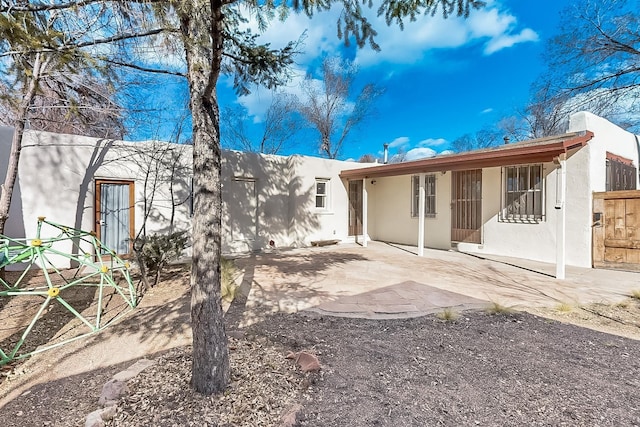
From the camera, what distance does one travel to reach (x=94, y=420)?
202 centimetres

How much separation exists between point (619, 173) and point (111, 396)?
37.6 feet

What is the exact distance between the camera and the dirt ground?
2162 mm

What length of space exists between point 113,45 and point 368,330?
185 inches

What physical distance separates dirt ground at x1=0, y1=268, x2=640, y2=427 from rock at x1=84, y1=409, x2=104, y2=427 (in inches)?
3.4

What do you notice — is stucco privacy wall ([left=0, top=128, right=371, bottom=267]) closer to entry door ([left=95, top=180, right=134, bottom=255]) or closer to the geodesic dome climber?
entry door ([left=95, top=180, right=134, bottom=255])

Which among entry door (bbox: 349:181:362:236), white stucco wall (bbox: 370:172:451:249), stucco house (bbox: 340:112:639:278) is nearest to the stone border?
stucco house (bbox: 340:112:639:278)

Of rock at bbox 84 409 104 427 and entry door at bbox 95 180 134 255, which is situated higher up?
entry door at bbox 95 180 134 255

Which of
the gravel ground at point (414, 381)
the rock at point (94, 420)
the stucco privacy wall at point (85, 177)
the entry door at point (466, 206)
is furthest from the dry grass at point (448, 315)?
the stucco privacy wall at point (85, 177)

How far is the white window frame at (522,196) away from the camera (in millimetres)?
8023

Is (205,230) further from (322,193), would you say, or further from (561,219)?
(322,193)

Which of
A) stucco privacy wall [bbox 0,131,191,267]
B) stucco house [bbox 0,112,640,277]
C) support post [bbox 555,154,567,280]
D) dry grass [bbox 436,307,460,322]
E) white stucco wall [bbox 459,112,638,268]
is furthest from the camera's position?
white stucco wall [bbox 459,112,638,268]

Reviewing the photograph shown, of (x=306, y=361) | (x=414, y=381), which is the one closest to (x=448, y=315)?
(x=414, y=381)

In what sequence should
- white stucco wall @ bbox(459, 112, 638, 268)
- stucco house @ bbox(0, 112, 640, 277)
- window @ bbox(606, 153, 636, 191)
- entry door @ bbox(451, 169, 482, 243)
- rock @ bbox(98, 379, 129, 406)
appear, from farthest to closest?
entry door @ bbox(451, 169, 482, 243) → window @ bbox(606, 153, 636, 191) → white stucco wall @ bbox(459, 112, 638, 268) → stucco house @ bbox(0, 112, 640, 277) → rock @ bbox(98, 379, 129, 406)

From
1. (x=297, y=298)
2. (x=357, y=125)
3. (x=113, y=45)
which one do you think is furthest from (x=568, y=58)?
(x=357, y=125)
